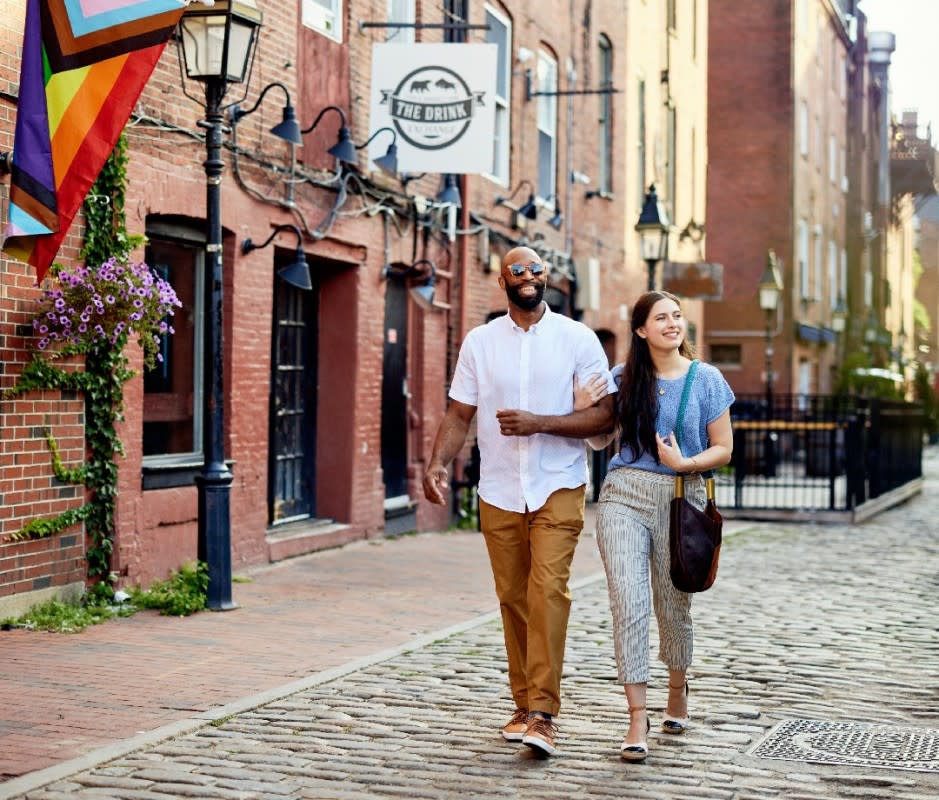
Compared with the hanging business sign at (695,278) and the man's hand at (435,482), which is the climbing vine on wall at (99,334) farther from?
the hanging business sign at (695,278)

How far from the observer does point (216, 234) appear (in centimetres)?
962

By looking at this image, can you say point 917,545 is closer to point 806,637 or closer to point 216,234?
point 806,637

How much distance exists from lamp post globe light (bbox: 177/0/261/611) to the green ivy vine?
1.92ft

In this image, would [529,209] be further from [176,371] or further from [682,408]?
[682,408]

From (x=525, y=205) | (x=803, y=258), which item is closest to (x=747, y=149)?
(x=803, y=258)

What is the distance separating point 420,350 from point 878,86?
137 ft

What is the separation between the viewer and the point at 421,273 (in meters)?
15.5

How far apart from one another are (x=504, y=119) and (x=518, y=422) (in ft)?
40.6

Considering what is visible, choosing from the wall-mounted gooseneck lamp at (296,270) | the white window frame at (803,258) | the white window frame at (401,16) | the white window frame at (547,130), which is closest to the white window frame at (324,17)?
the white window frame at (401,16)

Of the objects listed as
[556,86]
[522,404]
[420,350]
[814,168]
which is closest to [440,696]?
[522,404]

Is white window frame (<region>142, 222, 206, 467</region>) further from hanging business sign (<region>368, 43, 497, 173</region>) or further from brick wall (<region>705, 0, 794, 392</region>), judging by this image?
brick wall (<region>705, 0, 794, 392</region>)

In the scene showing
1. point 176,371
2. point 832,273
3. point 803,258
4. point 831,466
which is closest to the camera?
point 176,371

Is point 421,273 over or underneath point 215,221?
over

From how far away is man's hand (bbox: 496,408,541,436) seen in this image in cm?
591
